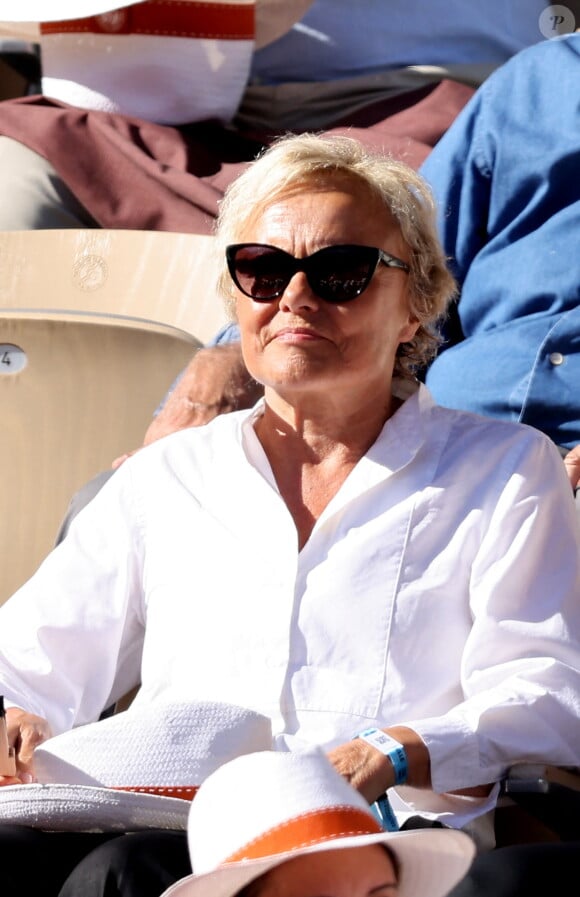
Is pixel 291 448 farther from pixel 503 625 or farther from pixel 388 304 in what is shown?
pixel 503 625

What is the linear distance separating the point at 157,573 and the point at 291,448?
26 centimetres

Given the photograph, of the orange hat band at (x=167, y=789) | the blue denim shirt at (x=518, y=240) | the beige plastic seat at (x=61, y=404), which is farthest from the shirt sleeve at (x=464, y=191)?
the orange hat band at (x=167, y=789)

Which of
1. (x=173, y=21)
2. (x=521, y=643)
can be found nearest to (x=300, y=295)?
(x=521, y=643)

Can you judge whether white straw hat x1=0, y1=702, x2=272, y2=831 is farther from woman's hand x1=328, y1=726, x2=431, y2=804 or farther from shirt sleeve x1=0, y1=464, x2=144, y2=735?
shirt sleeve x1=0, y1=464, x2=144, y2=735

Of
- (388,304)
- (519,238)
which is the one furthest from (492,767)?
(519,238)

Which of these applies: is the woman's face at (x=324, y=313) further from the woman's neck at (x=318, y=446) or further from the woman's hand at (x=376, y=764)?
the woman's hand at (x=376, y=764)

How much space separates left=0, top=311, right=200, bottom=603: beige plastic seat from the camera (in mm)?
2613

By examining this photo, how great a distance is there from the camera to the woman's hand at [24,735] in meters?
1.84

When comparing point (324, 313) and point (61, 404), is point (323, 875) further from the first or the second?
point (61, 404)

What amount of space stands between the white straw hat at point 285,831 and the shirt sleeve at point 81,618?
2.18 ft

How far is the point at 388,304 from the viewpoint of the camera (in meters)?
2.03

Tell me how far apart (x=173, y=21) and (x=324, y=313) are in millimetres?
2442

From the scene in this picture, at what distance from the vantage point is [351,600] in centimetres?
185

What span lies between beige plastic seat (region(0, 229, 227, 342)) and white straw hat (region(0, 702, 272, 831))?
190 centimetres
